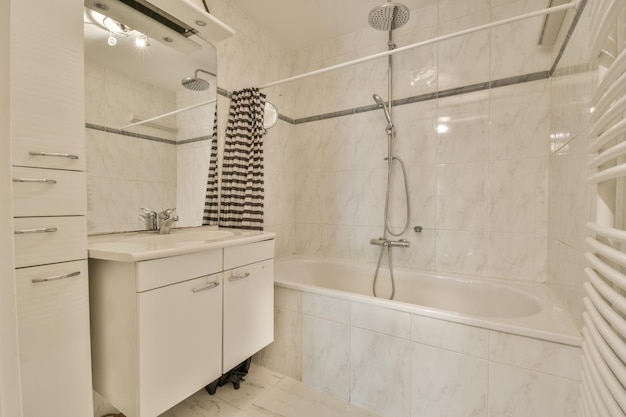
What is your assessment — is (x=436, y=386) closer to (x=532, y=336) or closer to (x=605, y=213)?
(x=532, y=336)

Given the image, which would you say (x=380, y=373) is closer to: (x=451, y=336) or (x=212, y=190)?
(x=451, y=336)

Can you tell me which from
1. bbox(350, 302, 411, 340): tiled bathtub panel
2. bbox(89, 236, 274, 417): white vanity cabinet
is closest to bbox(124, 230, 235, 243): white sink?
bbox(89, 236, 274, 417): white vanity cabinet

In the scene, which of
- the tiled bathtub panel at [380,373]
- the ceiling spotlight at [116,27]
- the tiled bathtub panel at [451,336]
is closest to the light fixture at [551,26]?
the tiled bathtub panel at [451,336]

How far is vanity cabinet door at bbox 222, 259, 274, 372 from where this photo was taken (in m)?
1.35

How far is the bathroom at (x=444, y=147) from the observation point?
1.41m

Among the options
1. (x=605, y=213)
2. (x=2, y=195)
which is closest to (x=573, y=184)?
(x=605, y=213)

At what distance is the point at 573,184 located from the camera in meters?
1.23

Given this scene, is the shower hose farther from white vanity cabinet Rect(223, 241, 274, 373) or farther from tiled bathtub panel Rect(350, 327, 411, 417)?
white vanity cabinet Rect(223, 241, 274, 373)

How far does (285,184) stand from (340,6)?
152 centimetres

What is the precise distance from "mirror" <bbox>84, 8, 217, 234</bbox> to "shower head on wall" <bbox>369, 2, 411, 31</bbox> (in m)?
1.12

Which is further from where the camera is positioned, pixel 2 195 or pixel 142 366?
pixel 142 366

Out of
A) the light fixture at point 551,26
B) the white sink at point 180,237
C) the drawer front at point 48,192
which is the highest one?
the light fixture at point 551,26

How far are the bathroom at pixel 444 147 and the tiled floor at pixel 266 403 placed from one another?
0.31 feet

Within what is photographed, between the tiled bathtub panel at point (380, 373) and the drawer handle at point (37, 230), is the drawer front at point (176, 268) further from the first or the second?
the tiled bathtub panel at point (380, 373)
